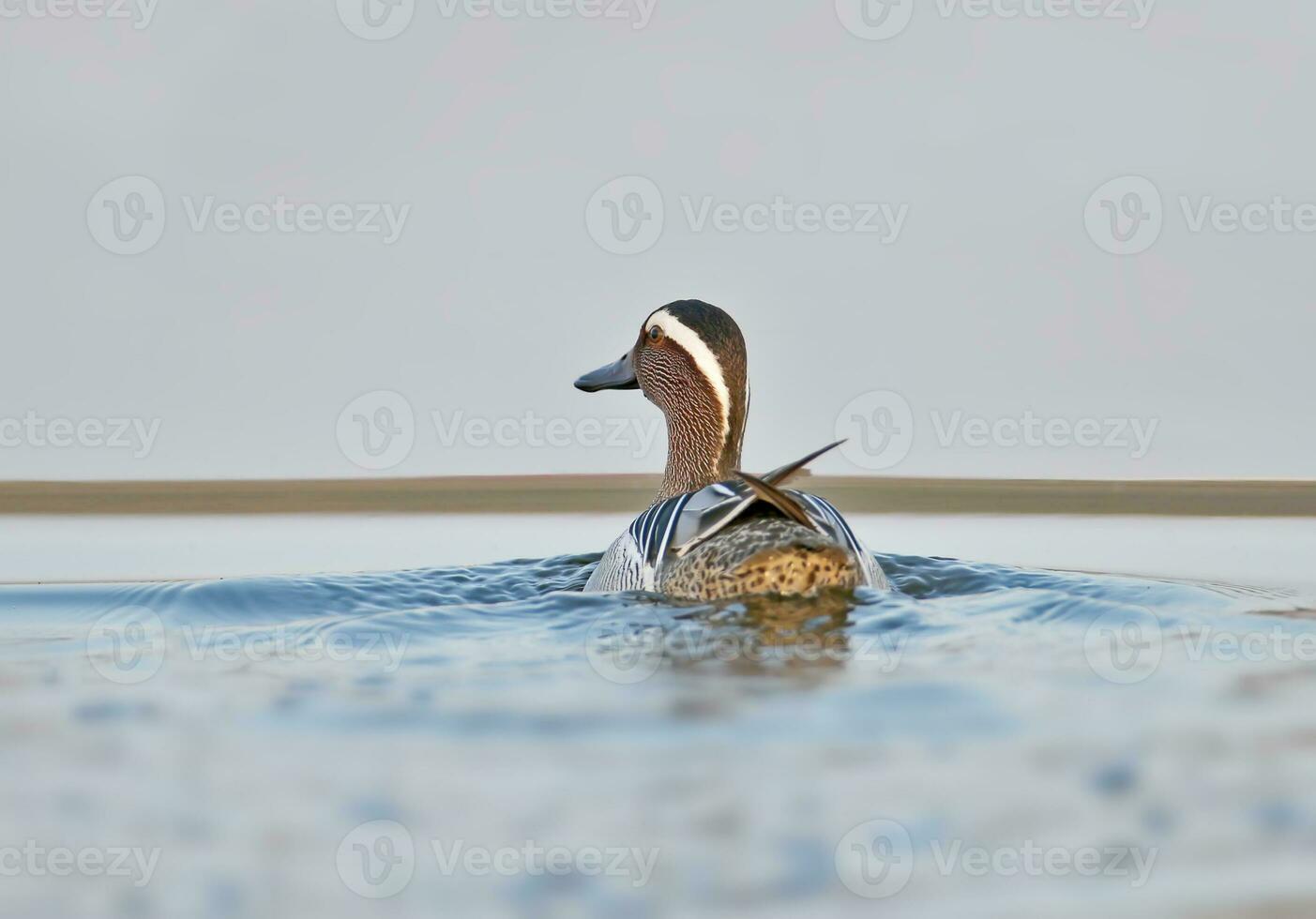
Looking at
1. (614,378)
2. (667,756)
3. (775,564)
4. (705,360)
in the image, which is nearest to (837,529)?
(775,564)

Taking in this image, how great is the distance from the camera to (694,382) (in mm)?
7703

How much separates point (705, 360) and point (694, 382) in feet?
0.57

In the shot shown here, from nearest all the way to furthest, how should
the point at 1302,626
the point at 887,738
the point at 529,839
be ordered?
1. the point at 529,839
2. the point at 887,738
3. the point at 1302,626

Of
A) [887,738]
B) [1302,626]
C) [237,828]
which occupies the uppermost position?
[1302,626]

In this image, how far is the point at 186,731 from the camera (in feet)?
13.9

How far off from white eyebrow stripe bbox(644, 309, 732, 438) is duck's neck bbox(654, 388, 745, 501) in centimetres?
4

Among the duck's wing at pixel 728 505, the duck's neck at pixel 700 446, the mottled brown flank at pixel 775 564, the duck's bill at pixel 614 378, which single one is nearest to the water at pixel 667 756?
the mottled brown flank at pixel 775 564

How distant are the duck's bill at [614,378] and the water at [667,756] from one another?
2243mm

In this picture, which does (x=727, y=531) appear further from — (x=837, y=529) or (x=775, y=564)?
(x=837, y=529)

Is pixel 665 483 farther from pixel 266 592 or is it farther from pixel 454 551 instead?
pixel 266 592

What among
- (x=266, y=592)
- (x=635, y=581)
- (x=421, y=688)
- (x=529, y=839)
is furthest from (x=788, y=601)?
(x=529, y=839)

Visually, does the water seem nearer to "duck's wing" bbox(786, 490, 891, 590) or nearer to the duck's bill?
"duck's wing" bbox(786, 490, 891, 590)

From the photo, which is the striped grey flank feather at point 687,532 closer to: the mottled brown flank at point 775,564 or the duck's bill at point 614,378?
the mottled brown flank at point 775,564

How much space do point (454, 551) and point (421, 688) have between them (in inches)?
145
